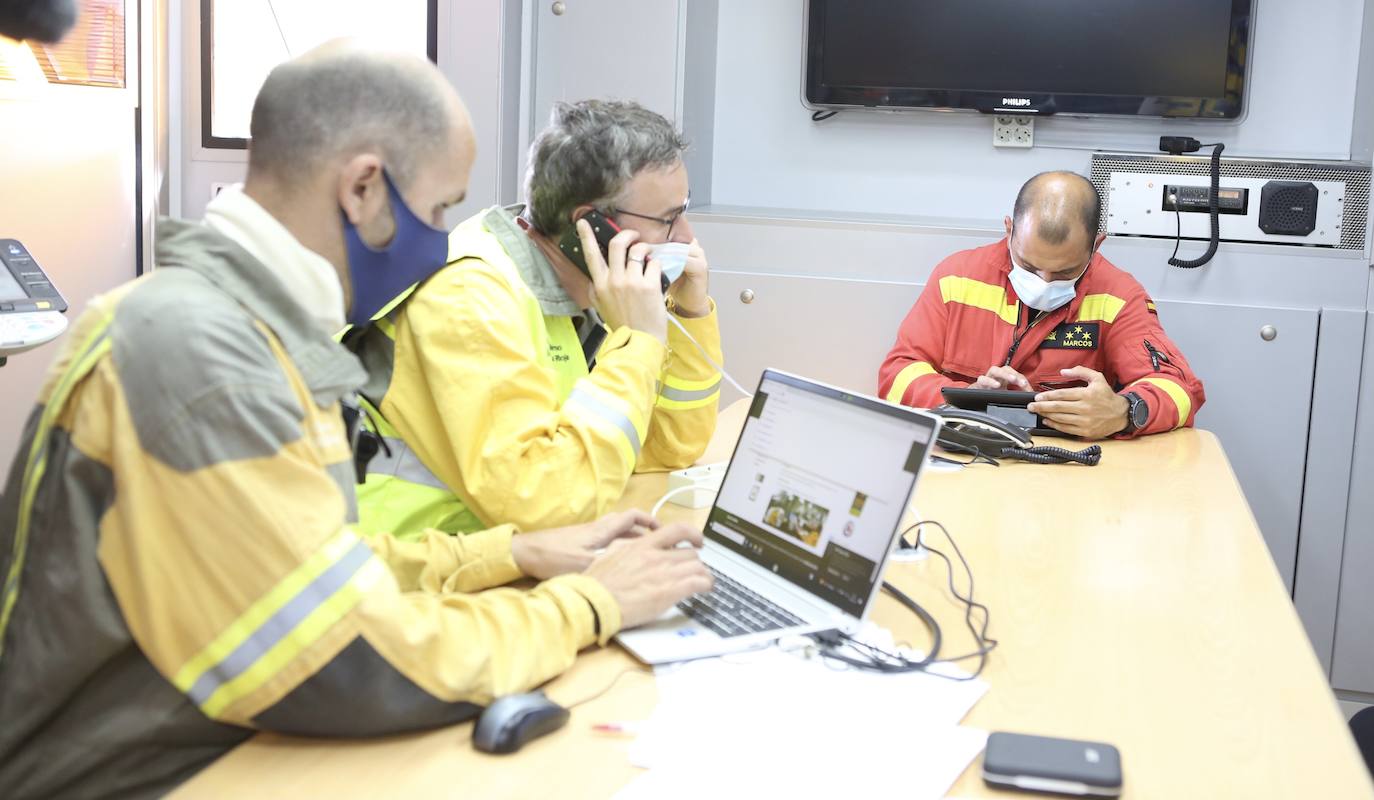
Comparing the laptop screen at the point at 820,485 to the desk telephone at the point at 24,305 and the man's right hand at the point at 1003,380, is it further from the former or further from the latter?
the desk telephone at the point at 24,305

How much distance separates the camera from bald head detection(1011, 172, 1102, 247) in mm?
2875

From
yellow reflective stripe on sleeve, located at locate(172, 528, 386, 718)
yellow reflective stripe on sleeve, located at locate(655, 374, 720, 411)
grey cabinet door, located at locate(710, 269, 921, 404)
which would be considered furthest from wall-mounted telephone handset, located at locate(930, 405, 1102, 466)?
yellow reflective stripe on sleeve, located at locate(172, 528, 386, 718)

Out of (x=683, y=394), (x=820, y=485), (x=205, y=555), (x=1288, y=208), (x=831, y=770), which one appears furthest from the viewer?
(x=1288, y=208)

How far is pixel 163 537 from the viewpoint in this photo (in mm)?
997

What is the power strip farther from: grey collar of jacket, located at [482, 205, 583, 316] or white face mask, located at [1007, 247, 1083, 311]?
white face mask, located at [1007, 247, 1083, 311]

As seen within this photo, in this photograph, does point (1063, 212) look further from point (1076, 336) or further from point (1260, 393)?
point (1260, 393)

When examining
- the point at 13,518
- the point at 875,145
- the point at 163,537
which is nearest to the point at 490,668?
the point at 163,537

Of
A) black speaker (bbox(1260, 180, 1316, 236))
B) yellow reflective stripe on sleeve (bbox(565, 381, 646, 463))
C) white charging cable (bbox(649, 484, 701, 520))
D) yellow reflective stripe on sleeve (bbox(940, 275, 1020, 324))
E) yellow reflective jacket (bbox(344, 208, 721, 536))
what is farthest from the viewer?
black speaker (bbox(1260, 180, 1316, 236))

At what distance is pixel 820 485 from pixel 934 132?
9.03 ft

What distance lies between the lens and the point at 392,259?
1.29 metres

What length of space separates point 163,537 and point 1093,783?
79 cm

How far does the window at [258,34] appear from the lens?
3787mm

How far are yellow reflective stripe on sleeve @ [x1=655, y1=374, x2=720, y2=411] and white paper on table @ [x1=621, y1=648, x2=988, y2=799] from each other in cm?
88

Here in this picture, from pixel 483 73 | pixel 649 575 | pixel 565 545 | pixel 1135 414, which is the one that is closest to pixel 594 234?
pixel 565 545
